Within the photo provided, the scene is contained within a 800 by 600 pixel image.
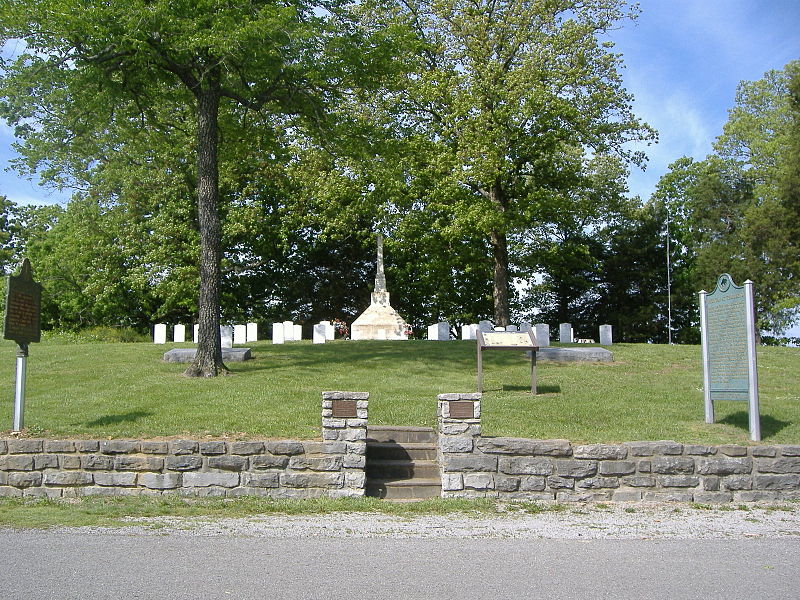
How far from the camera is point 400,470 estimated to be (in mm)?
9000

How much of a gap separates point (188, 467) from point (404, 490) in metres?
2.51

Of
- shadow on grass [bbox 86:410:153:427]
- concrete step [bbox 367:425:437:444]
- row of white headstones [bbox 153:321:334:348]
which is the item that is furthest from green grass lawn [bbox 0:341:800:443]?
row of white headstones [bbox 153:321:334:348]

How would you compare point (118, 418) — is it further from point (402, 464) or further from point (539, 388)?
point (539, 388)

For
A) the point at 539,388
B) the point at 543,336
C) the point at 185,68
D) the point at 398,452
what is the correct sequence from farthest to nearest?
the point at 543,336 → the point at 185,68 → the point at 539,388 → the point at 398,452

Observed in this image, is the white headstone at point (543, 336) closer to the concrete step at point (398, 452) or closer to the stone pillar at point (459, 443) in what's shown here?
the concrete step at point (398, 452)

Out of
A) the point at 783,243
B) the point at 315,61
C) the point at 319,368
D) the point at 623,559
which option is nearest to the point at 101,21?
the point at 315,61

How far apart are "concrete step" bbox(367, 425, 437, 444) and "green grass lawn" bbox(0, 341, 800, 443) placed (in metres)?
0.77

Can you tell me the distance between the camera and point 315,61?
Result: 15.4 metres

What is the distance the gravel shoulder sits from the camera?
6.99 metres

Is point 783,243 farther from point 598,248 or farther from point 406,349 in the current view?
point 406,349

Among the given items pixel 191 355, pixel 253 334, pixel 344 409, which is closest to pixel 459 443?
pixel 344 409

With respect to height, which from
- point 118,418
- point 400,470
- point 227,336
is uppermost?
point 227,336

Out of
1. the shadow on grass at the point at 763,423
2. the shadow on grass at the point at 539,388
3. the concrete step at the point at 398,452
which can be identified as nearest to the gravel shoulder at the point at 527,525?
the concrete step at the point at 398,452

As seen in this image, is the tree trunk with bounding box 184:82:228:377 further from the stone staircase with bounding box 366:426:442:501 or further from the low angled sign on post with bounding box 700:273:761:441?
the low angled sign on post with bounding box 700:273:761:441
